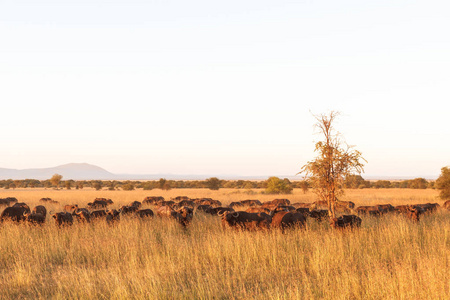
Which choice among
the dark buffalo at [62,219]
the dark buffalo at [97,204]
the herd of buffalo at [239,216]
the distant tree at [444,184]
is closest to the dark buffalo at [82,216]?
the herd of buffalo at [239,216]

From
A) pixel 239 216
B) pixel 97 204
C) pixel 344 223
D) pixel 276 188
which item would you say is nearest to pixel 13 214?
pixel 97 204

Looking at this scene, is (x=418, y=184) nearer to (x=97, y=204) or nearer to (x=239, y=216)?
(x=97, y=204)

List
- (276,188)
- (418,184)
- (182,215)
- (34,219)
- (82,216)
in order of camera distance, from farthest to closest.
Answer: (418,184) < (276,188) < (82,216) < (182,215) < (34,219)

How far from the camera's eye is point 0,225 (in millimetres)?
14617

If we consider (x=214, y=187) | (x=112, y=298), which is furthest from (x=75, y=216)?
(x=214, y=187)

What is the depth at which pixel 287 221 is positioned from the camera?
13180 millimetres

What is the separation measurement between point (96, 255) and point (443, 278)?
8.78 m

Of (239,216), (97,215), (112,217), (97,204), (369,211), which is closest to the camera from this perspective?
(239,216)

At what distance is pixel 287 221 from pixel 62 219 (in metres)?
9.71

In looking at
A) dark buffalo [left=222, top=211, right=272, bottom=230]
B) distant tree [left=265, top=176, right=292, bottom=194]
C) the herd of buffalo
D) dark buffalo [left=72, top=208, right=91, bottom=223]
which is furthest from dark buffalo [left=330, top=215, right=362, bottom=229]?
distant tree [left=265, top=176, right=292, bottom=194]

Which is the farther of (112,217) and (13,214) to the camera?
(112,217)

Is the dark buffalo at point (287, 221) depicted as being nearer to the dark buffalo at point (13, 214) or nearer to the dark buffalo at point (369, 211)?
the dark buffalo at point (369, 211)

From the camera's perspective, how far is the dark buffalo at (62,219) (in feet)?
47.4

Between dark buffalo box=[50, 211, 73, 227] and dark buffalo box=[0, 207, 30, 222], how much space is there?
8.29 ft
